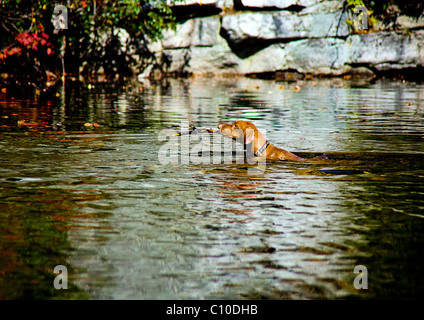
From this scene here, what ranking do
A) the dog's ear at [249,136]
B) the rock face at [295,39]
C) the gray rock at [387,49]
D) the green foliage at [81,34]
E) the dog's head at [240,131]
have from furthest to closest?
the rock face at [295,39] → the gray rock at [387,49] → the green foliage at [81,34] → the dog's ear at [249,136] → the dog's head at [240,131]

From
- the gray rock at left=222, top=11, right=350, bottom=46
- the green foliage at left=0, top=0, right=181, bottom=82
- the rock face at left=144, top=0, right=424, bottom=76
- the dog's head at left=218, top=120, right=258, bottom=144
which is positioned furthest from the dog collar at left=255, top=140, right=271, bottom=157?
A: the gray rock at left=222, top=11, right=350, bottom=46

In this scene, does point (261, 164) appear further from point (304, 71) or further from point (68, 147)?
point (304, 71)

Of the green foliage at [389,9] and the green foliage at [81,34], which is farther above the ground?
the green foliage at [389,9]

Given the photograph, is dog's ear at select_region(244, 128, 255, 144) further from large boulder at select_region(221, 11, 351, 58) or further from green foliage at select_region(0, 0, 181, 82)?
large boulder at select_region(221, 11, 351, 58)

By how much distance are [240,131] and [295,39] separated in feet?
61.1

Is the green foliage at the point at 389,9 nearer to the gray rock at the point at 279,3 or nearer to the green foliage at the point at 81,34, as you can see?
the gray rock at the point at 279,3

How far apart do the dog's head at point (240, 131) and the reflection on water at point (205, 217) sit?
386mm

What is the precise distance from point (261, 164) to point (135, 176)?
1.57 metres

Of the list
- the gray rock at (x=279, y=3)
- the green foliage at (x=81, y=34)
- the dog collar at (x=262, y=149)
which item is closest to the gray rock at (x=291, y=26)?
the gray rock at (x=279, y=3)

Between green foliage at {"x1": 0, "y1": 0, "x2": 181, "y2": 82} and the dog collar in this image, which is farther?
green foliage at {"x1": 0, "y1": 0, "x2": 181, "y2": 82}

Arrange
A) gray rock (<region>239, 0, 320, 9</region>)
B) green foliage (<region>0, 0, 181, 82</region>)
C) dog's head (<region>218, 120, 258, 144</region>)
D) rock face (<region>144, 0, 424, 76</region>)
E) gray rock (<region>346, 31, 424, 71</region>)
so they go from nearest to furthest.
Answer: dog's head (<region>218, 120, 258, 144</region>) < green foliage (<region>0, 0, 181, 82</region>) < gray rock (<region>346, 31, 424, 71</region>) < rock face (<region>144, 0, 424, 76</region>) < gray rock (<region>239, 0, 320, 9</region>)

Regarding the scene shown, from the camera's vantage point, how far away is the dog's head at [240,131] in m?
7.02

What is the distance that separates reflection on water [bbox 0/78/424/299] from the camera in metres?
3.60

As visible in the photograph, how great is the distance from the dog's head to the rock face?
17.6 metres
